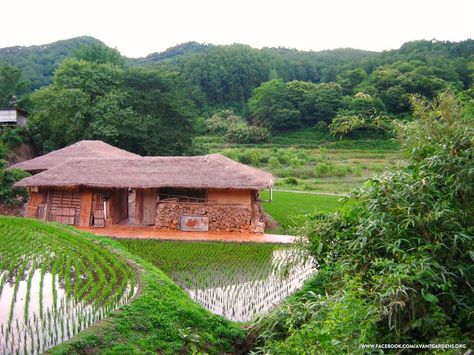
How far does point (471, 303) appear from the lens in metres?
4.87

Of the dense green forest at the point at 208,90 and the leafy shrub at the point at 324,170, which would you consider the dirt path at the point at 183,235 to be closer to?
the dense green forest at the point at 208,90

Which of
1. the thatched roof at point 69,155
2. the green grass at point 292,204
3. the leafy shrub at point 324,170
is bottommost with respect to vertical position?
the green grass at point 292,204

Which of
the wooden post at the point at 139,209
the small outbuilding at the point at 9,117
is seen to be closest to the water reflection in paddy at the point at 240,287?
the wooden post at the point at 139,209

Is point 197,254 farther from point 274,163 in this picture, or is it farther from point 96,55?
point 96,55

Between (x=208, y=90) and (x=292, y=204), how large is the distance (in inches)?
1715

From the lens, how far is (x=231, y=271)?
11438mm

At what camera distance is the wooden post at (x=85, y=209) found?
663 inches

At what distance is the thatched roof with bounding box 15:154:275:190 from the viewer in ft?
53.2

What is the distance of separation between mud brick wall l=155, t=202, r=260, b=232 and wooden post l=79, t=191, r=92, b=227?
2.71m

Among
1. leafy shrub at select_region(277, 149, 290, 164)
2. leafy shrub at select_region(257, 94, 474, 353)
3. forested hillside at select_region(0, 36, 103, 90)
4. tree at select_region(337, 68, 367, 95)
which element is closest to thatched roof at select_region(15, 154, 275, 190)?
leafy shrub at select_region(257, 94, 474, 353)

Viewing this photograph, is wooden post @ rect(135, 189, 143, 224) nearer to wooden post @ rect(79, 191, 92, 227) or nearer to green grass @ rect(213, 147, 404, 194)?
wooden post @ rect(79, 191, 92, 227)

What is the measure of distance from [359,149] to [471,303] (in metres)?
38.4

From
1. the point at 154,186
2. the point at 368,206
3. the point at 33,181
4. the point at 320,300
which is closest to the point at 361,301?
the point at 320,300

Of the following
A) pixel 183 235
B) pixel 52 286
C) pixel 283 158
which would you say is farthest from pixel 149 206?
pixel 283 158
